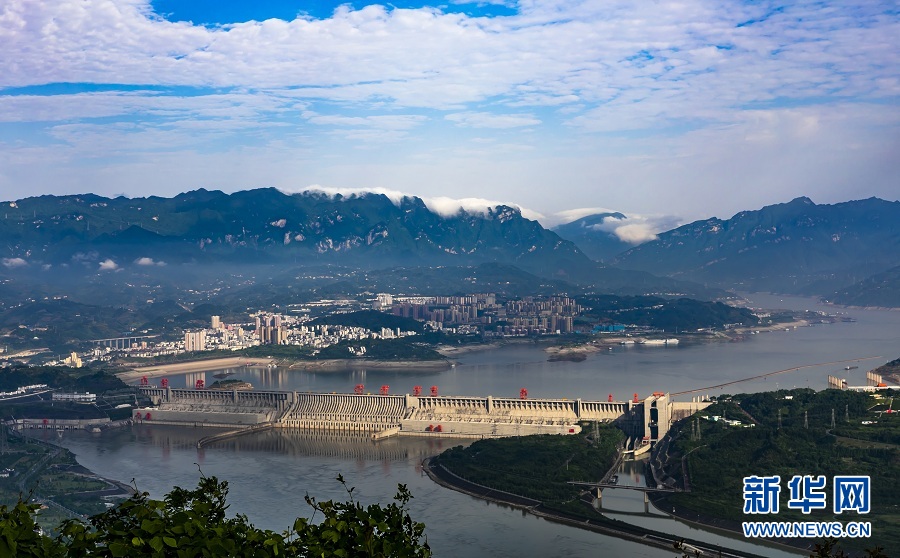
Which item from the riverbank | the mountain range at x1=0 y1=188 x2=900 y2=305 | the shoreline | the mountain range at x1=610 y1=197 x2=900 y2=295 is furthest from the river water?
the mountain range at x1=610 y1=197 x2=900 y2=295

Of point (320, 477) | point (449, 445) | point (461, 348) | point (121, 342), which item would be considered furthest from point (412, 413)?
point (121, 342)

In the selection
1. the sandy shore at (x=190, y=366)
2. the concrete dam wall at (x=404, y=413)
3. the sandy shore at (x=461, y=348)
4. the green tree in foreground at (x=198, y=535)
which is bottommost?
the sandy shore at (x=190, y=366)

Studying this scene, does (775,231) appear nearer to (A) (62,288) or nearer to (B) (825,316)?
(B) (825,316)

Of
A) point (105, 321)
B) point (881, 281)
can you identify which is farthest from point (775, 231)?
point (105, 321)

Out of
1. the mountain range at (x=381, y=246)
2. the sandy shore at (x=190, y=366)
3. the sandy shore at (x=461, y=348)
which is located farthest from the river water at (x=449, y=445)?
the mountain range at (x=381, y=246)

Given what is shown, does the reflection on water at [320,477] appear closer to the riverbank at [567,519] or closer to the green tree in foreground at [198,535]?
the riverbank at [567,519]

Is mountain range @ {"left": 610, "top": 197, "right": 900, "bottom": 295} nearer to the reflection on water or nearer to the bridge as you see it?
the bridge
